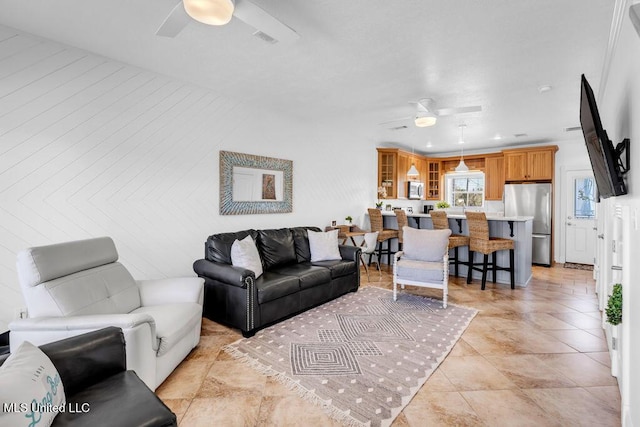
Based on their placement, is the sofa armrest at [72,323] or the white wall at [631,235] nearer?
the white wall at [631,235]

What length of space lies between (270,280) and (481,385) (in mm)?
2119

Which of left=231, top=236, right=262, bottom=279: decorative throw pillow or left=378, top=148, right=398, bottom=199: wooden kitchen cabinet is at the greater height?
left=378, top=148, right=398, bottom=199: wooden kitchen cabinet

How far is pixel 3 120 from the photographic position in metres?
2.57

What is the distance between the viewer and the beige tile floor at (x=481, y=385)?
1.94m

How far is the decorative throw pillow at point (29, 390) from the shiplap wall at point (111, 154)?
202 cm

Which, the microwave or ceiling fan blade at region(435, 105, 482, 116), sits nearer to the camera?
ceiling fan blade at region(435, 105, 482, 116)

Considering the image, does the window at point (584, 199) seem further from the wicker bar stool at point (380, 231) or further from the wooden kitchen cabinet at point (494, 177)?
the wicker bar stool at point (380, 231)

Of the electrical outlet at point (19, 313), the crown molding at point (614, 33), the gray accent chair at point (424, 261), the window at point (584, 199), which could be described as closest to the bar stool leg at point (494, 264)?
the gray accent chair at point (424, 261)

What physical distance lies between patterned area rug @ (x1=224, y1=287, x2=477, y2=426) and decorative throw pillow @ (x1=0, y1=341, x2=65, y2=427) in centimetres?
143

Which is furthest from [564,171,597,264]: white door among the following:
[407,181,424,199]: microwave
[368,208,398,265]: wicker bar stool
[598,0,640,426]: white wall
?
[598,0,640,426]: white wall

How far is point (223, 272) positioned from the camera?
3.26 m

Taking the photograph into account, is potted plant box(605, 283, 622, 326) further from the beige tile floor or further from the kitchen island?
→ the kitchen island

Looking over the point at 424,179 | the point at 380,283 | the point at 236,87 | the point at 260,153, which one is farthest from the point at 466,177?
the point at 236,87

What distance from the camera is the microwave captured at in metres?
7.88
